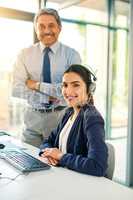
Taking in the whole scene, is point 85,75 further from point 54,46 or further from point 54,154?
Answer: point 54,46

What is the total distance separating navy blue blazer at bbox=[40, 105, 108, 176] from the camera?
145 cm

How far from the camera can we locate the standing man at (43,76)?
231 cm

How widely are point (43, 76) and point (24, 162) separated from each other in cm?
95

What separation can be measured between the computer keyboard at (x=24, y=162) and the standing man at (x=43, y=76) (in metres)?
0.63

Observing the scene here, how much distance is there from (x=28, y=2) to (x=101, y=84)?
1.90 m

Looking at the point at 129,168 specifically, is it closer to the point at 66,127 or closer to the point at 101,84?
the point at 66,127

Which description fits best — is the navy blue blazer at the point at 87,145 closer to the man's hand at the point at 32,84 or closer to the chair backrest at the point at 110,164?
the chair backrest at the point at 110,164

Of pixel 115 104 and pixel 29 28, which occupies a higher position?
pixel 29 28

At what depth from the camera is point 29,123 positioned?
2.38m

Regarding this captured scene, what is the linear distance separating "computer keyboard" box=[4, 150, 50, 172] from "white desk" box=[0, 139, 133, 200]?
3cm

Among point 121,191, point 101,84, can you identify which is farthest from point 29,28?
point 121,191

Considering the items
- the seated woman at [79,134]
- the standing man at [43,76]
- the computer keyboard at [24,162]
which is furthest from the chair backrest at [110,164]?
the standing man at [43,76]

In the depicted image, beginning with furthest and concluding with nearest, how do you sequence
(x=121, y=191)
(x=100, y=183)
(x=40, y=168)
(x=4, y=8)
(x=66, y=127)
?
(x=4, y=8) < (x=66, y=127) < (x=40, y=168) < (x=100, y=183) < (x=121, y=191)

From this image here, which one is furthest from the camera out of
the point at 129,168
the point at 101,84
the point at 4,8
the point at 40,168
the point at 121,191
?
the point at 101,84
